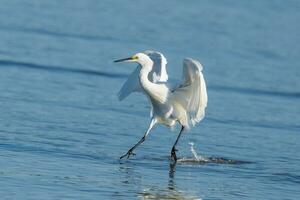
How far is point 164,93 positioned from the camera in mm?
14000

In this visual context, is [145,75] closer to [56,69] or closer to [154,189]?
[154,189]

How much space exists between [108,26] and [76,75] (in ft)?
23.7

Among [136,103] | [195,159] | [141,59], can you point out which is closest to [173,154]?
[195,159]

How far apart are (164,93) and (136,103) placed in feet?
13.0

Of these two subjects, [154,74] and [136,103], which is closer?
[154,74]

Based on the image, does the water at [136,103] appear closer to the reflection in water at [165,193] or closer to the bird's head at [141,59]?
the reflection in water at [165,193]

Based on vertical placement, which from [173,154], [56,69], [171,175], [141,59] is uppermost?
[141,59]

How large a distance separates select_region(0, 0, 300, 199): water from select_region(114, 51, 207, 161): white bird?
0.50 meters

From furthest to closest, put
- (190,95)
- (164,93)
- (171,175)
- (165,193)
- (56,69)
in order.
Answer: (56,69) → (164,93) → (190,95) → (171,175) → (165,193)

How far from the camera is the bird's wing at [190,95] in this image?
508 inches

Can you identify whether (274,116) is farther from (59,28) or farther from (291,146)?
(59,28)

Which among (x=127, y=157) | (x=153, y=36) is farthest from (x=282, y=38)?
(x=127, y=157)

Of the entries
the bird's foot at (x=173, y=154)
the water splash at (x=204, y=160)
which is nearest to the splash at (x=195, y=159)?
the water splash at (x=204, y=160)

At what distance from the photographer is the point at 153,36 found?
25812 millimetres
